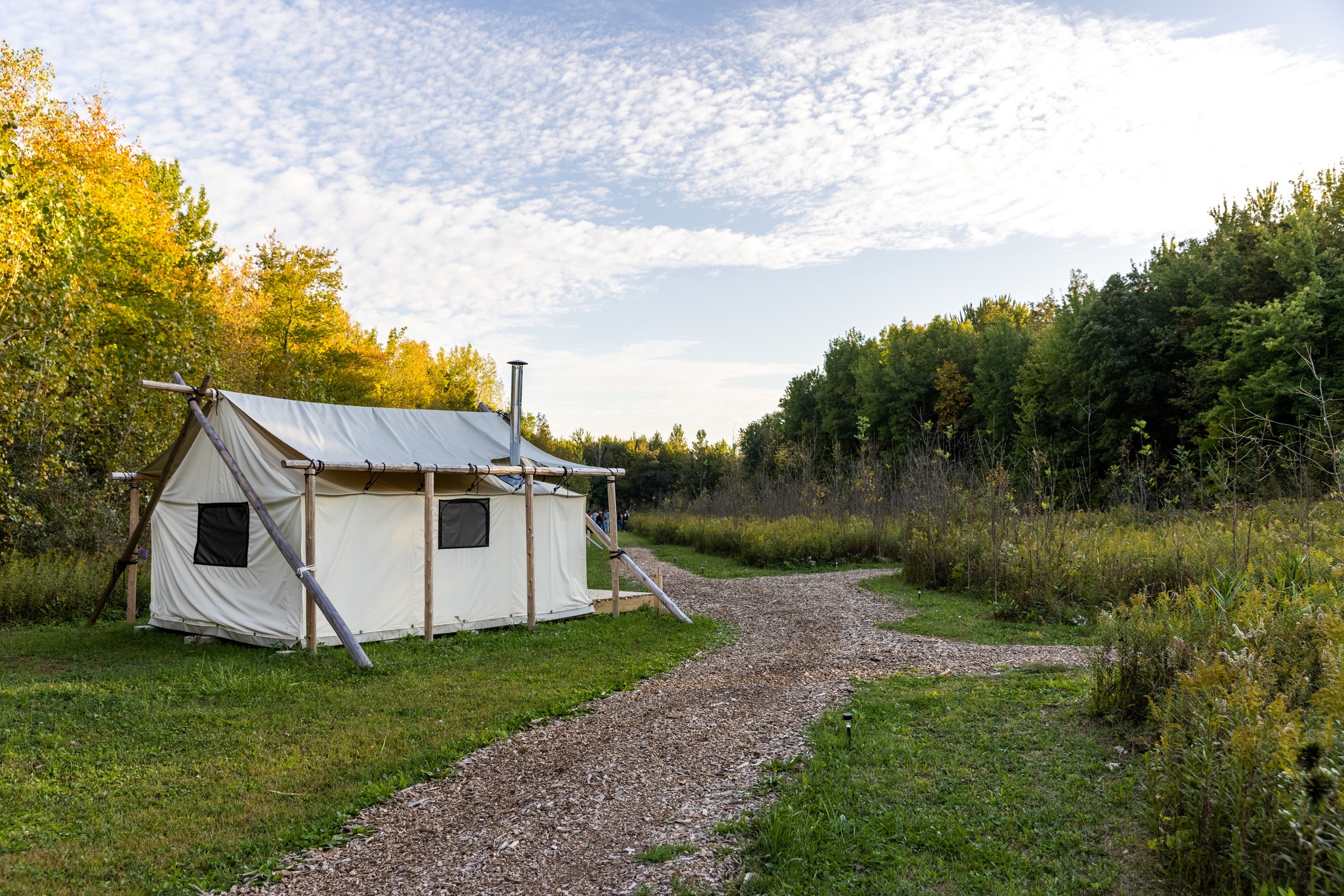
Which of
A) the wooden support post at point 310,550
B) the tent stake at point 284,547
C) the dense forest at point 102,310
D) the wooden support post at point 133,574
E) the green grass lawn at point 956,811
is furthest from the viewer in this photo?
the dense forest at point 102,310

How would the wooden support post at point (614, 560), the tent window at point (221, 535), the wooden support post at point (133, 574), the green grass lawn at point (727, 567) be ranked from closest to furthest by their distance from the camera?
the tent window at point (221, 535), the wooden support post at point (133, 574), the wooden support post at point (614, 560), the green grass lawn at point (727, 567)

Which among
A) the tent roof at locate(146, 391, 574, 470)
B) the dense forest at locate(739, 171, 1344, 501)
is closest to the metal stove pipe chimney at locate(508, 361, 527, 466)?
the tent roof at locate(146, 391, 574, 470)

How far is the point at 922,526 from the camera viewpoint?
13.3 m

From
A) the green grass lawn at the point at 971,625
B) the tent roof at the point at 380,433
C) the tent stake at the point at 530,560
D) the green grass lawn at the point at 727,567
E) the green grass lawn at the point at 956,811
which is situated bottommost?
the green grass lawn at the point at 727,567

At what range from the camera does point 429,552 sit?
27.8 ft

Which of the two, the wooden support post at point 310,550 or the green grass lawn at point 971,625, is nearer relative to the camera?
the wooden support post at point 310,550

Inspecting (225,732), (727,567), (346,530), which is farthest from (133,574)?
(727,567)

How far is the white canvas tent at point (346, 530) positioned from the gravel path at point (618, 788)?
3.20 meters

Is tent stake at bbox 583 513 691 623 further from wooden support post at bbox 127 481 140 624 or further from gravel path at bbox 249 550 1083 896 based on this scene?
wooden support post at bbox 127 481 140 624

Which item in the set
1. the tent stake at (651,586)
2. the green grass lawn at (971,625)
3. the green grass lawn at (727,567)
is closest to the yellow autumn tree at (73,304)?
the tent stake at (651,586)

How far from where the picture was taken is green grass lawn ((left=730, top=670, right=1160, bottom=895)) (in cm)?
308

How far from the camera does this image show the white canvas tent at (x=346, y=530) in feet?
27.3

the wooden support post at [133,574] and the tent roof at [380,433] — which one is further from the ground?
the tent roof at [380,433]

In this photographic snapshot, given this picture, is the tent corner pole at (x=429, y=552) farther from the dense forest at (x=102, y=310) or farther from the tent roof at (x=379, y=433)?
the dense forest at (x=102, y=310)
